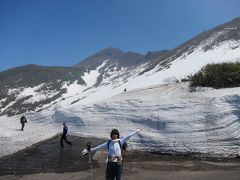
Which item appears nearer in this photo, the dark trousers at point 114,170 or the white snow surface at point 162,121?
the dark trousers at point 114,170

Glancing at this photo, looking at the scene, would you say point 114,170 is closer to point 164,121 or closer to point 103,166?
point 103,166

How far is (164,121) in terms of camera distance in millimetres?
21531

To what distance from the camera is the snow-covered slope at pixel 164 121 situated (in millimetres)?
18750

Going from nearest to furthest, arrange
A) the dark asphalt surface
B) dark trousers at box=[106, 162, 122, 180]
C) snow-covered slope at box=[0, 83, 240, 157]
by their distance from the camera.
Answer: dark trousers at box=[106, 162, 122, 180] < the dark asphalt surface < snow-covered slope at box=[0, 83, 240, 157]

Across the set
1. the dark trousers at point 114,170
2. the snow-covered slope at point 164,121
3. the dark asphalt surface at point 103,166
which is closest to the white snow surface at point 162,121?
the snow-covered slope at point 164,121

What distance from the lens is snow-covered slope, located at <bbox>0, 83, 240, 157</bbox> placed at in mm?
18750

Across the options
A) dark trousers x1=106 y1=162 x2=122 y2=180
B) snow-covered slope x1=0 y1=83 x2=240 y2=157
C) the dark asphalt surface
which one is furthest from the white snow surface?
dark trousers x1=106 y1=162 x2=122 y2=180

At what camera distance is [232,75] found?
76.3ft

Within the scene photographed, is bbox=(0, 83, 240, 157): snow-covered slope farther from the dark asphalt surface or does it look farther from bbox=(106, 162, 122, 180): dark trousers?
bbox=(106, 162, 122, 180): dark trousers

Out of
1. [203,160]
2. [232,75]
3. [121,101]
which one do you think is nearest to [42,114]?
[121,101]

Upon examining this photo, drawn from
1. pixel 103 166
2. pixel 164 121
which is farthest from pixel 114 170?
pixel 164 121

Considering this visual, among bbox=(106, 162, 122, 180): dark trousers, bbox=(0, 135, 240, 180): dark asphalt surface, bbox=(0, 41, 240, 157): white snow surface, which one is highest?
bbox=(0, 41, 240, 157): white snow surface

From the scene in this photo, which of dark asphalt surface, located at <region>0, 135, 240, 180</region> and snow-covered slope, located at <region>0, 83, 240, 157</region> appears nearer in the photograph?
dark asphalt surface, located at <region>0, 135, 240, 180</region>

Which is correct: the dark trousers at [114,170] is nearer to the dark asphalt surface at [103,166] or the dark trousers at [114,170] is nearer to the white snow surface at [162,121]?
the dark asphalt surface at [103,166]
